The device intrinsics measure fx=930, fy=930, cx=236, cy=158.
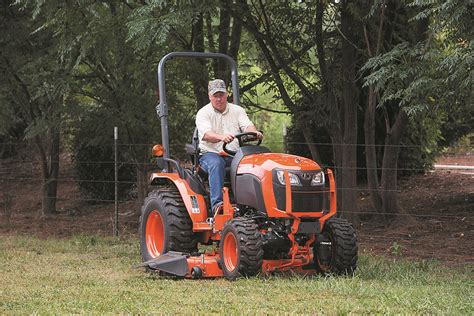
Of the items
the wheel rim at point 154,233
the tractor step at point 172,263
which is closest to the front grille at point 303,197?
the tractor step at point 172,263

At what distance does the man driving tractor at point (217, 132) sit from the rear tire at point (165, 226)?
447 millimetres

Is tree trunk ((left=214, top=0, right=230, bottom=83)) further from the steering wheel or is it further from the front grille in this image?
the front grille

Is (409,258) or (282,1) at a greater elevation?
(282,1)

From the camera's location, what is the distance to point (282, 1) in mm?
13109

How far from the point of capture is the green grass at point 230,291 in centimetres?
691

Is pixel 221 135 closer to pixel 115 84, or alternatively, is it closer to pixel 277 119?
pixel 115 84

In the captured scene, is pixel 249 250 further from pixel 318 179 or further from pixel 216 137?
pixel 216 137

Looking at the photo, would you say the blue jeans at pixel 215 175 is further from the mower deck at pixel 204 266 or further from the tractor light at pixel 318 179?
the tractor light at pixel 318 179

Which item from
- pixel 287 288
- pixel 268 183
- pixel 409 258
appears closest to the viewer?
pixel 287 288

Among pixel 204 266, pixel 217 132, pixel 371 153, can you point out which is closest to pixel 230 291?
pixel 204 266

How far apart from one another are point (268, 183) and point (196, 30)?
219 inches

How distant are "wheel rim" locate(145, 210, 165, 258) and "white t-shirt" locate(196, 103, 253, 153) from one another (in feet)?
3.72

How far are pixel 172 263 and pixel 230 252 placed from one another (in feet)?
2.01

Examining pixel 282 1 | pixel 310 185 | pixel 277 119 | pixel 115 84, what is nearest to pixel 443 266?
pixel 310 185
